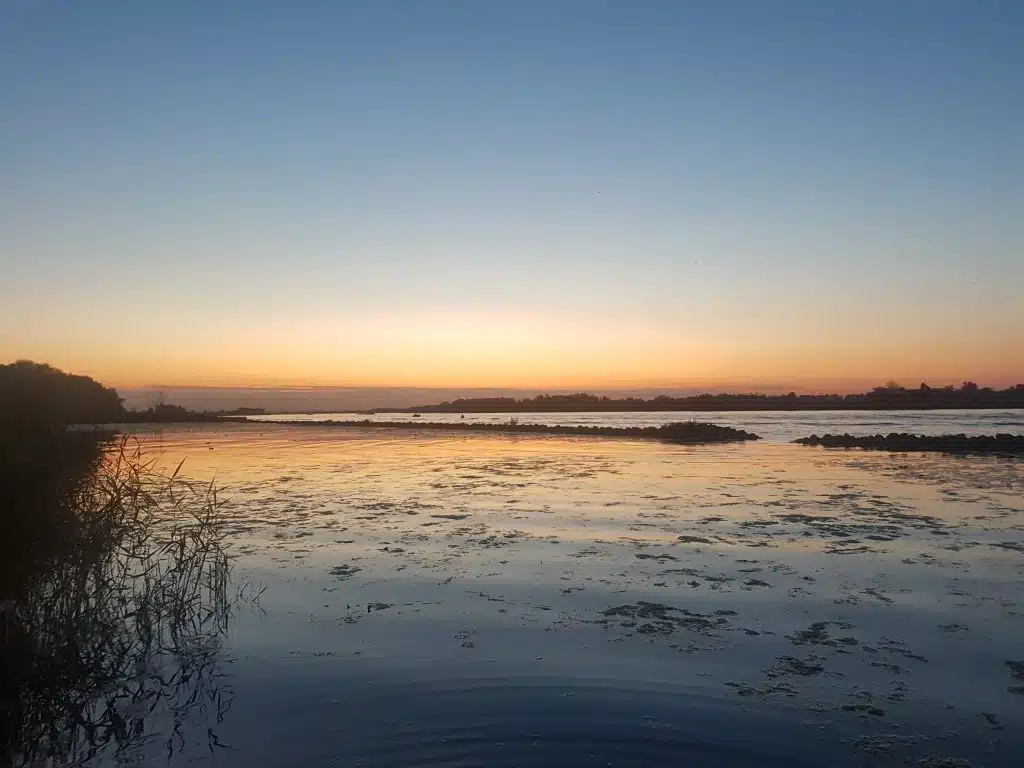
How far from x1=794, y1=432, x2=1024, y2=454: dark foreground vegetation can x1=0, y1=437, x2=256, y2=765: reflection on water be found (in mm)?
31267

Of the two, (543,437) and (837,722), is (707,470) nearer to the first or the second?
(837,722)

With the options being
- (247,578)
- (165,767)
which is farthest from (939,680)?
(247,578)

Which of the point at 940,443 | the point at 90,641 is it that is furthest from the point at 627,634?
→ the point at 940,443

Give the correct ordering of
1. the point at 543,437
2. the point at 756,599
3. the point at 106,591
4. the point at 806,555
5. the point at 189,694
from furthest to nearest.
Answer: the point at 543,437
the point at 806,555
the point at 756,599
the point at 106,591
the point at 189,694

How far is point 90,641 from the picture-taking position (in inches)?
273

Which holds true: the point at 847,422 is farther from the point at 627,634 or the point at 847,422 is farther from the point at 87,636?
the point at 87,636

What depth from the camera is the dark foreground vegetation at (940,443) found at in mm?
29531

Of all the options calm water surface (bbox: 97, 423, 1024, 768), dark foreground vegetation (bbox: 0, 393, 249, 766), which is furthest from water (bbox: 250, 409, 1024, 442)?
dark foreground vegetation (bbox: 0, 393, 249, 766)

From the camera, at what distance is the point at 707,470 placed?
23.7 m

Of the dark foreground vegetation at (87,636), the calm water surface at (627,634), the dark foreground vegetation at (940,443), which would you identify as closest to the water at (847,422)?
the dark foreground vegetation at (940,443)

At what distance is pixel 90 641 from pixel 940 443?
112ft

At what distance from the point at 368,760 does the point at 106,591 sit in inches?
182

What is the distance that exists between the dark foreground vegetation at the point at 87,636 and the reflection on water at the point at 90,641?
0.01m

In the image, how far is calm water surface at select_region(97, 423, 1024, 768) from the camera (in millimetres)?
5102
